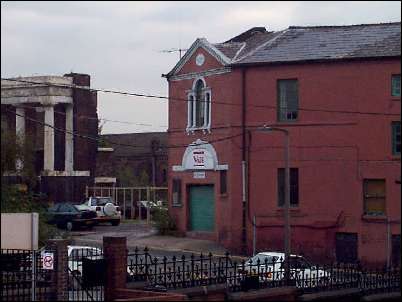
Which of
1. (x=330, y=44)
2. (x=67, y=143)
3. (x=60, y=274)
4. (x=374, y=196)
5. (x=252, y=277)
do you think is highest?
(x=330, y=44)

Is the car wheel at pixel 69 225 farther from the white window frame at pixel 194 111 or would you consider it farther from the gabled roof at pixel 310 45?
the gabled roof at pixel 310 45

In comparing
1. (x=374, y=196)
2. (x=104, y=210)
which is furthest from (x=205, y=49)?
(x=104, y=210)

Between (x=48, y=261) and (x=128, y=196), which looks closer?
(x=48, y=261)

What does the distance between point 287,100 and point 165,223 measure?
31.2 ft

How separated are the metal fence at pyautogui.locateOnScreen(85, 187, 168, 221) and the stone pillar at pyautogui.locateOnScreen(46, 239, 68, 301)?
40.0 m

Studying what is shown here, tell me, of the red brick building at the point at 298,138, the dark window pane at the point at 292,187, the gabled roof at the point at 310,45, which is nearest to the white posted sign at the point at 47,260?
the red brick building at the point at 298,138

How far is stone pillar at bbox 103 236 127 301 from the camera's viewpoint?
67.5 ft

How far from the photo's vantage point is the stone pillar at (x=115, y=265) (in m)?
20.6

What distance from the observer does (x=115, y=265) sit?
67.8 feet

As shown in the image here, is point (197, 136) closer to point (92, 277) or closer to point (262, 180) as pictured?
point (262, 180)

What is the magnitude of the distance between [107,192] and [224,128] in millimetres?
23035

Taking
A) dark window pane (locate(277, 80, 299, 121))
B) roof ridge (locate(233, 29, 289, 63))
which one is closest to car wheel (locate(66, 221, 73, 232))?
roof ridge (locate(233, 29, 289, 63))

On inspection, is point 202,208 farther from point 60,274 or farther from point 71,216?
point 60,274

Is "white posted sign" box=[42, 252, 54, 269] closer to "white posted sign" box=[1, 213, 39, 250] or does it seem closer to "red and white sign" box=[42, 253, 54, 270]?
"red and white sign" box=[42, 253, 54, 270]
